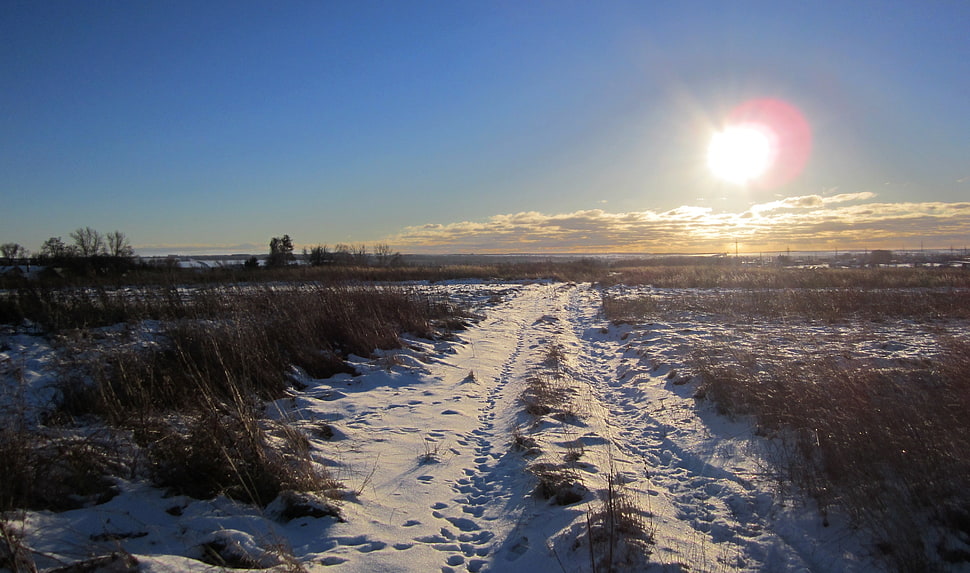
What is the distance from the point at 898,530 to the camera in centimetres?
326

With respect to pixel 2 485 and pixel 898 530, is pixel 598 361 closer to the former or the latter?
pixel 898 530

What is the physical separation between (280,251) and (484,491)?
67700 millimetres

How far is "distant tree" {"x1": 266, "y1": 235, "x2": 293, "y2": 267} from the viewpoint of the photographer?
5999 cm

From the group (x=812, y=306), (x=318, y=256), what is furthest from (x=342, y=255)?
(x=812, y=306)

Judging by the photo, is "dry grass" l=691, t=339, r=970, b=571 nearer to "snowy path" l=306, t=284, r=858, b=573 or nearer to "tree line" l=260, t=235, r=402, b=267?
"snowy path" l=306, t=284, r=858, b=573

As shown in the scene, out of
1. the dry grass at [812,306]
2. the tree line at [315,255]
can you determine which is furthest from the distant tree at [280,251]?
the dry grass at [812,306]

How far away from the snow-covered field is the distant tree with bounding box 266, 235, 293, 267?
54184 mm

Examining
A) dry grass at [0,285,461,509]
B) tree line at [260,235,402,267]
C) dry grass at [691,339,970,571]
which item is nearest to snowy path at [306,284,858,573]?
dry grass at [691,339,970,571]

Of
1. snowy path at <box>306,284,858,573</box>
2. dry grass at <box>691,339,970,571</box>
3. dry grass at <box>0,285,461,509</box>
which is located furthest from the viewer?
dry grass at <box>0,285,461,509</box>

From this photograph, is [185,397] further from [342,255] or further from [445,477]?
[342,255]

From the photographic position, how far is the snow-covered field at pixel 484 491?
319cm

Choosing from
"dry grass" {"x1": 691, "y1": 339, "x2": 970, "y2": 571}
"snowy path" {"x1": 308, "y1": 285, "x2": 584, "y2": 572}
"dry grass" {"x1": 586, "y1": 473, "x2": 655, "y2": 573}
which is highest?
"dry grass" {"x1": 691, "y1": 339, "x2": 970, "y2": 571}

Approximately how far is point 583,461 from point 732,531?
5.19 ft

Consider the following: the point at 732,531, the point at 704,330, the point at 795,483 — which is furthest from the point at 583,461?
the point at 704,330
